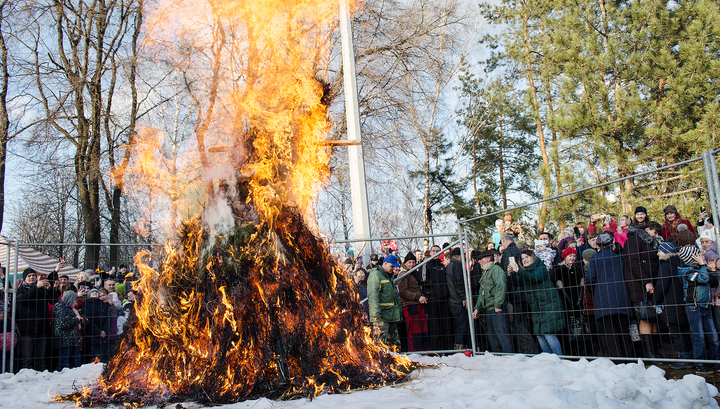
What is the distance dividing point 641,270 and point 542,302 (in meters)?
1.31

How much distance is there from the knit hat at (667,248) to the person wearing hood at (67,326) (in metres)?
8.53

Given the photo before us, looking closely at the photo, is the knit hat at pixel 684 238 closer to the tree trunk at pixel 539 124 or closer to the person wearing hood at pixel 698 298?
the person wearing hood at pixel 698 298

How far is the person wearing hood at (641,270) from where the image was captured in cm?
681

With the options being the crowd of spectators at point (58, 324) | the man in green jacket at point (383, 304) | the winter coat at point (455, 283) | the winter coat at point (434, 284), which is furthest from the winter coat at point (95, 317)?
the winter coat at point (455, 283)

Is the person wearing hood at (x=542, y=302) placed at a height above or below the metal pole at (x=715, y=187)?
below

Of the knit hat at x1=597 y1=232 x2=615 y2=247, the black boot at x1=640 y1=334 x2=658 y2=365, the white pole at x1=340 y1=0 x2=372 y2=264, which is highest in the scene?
the white pole at x1=340 y1=0 x2=372 y2=264

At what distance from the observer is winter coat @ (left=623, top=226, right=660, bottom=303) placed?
22.4ft

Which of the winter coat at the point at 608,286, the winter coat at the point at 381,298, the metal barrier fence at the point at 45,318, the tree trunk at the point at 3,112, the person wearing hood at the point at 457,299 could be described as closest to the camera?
the winter coat at the point at 608,286

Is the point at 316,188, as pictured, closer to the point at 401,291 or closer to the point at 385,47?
the point at 401,291

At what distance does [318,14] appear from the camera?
852 centimetres

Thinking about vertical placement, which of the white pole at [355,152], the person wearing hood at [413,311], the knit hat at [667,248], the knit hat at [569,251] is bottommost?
the person wearing hood at [413,311]

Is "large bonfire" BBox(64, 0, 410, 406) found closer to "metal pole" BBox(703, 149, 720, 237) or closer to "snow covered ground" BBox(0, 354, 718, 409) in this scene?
"snow covered ground" BBox(0, 354, 718, 409)

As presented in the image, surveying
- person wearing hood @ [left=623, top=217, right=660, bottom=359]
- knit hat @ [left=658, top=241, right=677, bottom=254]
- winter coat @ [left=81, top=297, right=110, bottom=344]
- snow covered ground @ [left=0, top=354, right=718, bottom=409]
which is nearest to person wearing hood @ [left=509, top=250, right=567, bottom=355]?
snow covered ground @ [left=0, top=354, right=718, bottom=409]

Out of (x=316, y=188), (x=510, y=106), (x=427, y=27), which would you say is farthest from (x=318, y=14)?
(x=510, y=106)
